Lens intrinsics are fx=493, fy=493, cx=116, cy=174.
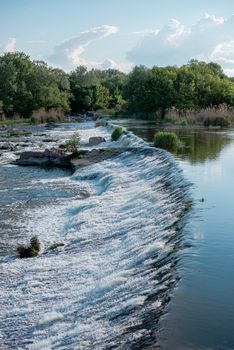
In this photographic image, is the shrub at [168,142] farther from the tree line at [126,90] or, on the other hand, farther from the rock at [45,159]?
the tree line at [126,90]

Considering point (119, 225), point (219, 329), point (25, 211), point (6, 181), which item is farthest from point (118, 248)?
point (6, 181)

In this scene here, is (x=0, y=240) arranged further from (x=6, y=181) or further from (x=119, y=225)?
(x=6, y=181)

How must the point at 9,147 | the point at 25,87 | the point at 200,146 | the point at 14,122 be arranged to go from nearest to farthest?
1. the point at 200,146
2. the point at 9,147
3. the point at 14,122
4. the point at 25,87

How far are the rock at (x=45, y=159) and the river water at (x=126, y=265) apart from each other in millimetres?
7663

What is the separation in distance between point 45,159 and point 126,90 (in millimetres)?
42192

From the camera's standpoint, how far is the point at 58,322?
7762mm

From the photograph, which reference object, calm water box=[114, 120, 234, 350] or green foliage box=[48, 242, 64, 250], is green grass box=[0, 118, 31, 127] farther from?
green foliage box=[48, 242, 64, 250]

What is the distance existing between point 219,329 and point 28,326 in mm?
3141

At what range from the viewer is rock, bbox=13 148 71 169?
27312 mm

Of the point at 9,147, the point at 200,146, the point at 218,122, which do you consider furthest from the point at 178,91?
the point at 200,146

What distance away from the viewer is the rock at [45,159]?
2731 centimetres

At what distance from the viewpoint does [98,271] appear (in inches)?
386

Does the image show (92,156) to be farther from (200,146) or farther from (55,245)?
(55,245)

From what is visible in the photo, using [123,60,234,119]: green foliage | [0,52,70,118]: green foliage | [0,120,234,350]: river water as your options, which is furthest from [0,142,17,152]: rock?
[0,52,70,118]: green foliage
